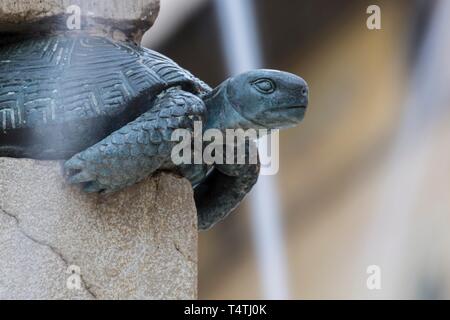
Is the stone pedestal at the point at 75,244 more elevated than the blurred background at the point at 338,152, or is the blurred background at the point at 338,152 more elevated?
the stone pedestal at the point at 75,244

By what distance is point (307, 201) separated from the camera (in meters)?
4.62

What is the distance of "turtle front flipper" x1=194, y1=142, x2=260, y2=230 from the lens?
2.06 m

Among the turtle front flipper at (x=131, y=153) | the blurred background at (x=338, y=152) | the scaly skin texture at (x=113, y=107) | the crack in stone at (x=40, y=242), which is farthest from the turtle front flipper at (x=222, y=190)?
the blurred background at (x=338, y=152)

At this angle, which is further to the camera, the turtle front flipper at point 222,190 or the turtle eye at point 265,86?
the turtle front flipper at point 222,190

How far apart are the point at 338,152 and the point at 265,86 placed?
278 cm

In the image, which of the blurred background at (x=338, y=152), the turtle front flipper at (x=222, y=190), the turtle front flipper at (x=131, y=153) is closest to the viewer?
the turtle front flipper at (x=131, y=153)

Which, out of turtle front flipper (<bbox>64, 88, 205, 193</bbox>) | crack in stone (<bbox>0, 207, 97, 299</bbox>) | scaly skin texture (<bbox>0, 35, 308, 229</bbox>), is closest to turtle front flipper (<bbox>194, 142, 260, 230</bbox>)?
scaly skin texture (<bbox>0, 35, 308, 229</bbox>)

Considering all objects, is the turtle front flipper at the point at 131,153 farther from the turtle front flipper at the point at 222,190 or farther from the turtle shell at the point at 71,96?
the turtle front flipper at the point at 222,190

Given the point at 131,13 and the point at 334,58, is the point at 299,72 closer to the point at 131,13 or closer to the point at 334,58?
the point at 334,58

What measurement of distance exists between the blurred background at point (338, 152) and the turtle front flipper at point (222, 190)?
7.46 ft

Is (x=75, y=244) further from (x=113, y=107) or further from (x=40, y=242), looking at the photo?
(x=113, y=107)

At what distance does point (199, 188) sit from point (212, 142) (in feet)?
0.94

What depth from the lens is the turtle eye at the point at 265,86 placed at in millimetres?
1845
